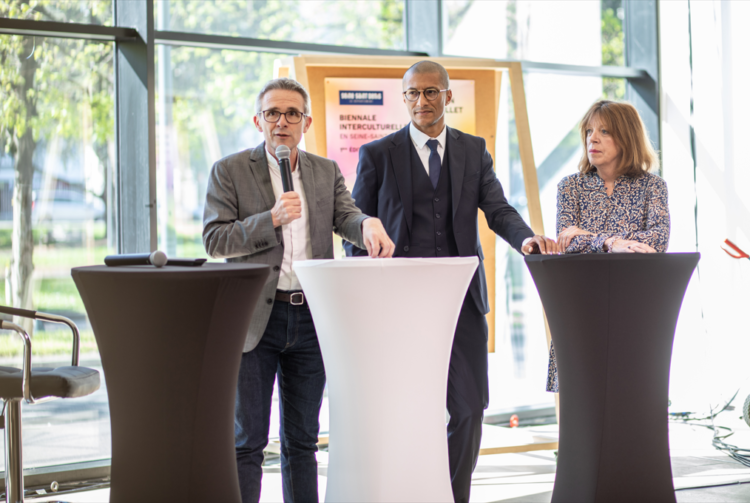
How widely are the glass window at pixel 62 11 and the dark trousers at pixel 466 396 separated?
238 centimetres

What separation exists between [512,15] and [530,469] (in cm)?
278

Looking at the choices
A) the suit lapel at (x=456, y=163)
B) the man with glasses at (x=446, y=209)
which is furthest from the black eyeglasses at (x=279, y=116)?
the suit lapel at (x=456, y=163)

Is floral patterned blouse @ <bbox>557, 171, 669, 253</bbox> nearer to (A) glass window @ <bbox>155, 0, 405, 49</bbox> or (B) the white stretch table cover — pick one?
(B) the white stretch table cover

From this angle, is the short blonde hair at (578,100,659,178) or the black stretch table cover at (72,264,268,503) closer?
the black stretch table cover at (72,264,268,503)

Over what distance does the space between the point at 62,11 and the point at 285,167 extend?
7.16ft

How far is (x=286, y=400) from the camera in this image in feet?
6.76

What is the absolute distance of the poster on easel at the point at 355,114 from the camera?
3352mm

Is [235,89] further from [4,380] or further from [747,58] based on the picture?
[747,58]

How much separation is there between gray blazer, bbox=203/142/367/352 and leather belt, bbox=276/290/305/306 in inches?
1.7

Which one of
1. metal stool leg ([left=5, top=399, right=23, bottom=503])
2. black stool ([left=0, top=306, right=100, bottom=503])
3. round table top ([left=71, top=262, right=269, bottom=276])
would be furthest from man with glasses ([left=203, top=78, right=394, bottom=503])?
metal stool leg ([left=5, top=399, right=23, bottom=503])

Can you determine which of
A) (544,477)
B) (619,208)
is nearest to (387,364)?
(619,208)

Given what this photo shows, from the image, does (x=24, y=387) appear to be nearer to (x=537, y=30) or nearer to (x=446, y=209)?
(x=446, y=209)


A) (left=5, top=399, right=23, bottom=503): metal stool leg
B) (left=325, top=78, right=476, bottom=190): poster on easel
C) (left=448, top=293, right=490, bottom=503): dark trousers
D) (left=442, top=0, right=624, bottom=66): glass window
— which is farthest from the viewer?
(left=442, top=0, right=624, bottom=66): glass window

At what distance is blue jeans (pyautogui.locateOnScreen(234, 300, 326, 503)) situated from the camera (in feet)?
6.38
